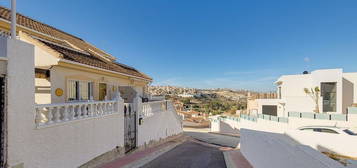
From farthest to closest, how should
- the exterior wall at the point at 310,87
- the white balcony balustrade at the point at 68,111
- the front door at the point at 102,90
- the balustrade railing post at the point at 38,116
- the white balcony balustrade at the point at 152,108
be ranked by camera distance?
the exterior wall at the point at 310,87 → the front door at the point at 102,90 → the white balcony balustrade at the point at 152,108 → the white balcony balustrade at the point at 68,111 → the balustrade railing post at the point at 38,116

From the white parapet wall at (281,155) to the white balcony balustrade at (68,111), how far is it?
572 cm

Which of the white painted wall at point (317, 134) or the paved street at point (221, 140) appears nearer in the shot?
the white painted wall at point (317, 134)

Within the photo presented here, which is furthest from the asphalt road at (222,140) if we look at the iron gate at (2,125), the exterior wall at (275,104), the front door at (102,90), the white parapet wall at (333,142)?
the iron gate at (2,125)

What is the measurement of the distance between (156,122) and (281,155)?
767 centimetres

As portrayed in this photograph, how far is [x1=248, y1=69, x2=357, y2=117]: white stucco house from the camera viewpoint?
1630 cm

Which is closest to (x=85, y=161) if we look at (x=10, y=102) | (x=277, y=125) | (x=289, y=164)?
(x=10, y=102)

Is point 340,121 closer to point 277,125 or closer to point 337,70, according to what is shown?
point 277,125

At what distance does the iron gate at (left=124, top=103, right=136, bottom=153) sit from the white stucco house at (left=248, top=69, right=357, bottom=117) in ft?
63.3

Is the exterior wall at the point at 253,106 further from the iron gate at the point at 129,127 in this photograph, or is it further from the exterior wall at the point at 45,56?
the exterior wall at the point at 45,56

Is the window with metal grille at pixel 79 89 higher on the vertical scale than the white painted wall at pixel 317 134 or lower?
higher

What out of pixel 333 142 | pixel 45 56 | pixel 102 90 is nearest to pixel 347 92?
pixel 333 142

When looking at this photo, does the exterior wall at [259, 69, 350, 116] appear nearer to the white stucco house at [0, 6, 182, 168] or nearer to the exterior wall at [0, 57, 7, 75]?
the white stucco house at [0, 6, 182, 168]

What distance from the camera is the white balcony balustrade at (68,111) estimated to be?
3.95 meters

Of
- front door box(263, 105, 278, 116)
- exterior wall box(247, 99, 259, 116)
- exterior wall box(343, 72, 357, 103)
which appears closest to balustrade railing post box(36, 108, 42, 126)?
exterior wall box(343, 72, 357, 103)
